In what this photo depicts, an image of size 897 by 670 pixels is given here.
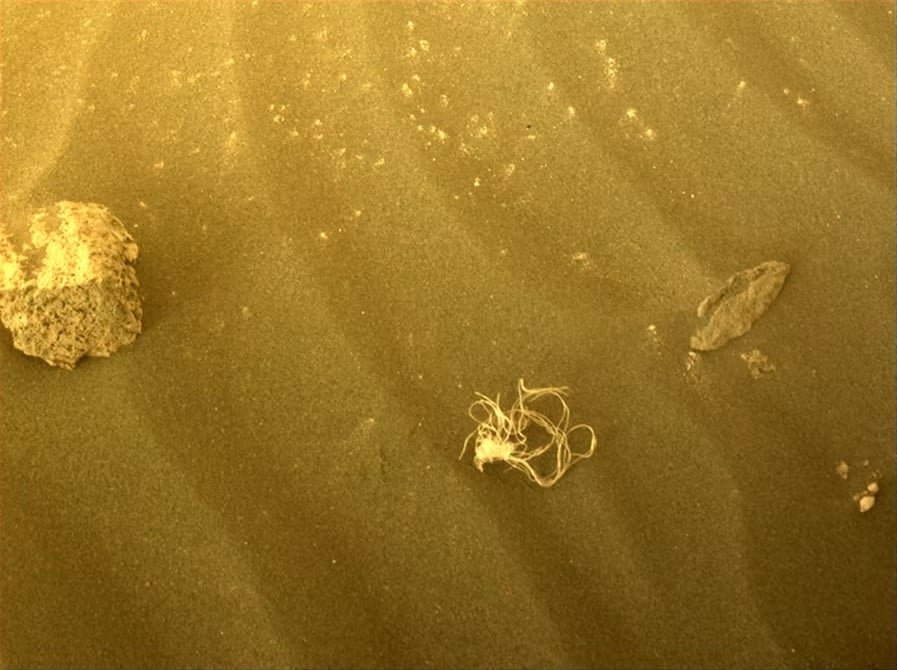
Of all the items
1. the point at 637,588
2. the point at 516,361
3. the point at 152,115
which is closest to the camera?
the point at 637,588

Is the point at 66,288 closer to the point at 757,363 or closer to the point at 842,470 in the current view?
the point at 757,363

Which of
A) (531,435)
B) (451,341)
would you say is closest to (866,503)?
(531,435)

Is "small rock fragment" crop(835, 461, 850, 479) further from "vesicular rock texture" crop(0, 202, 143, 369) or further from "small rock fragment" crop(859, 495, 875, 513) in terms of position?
"vesicular rock texture" crop(0, 202, 143, 369)

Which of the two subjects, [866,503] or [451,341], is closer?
[866,503]

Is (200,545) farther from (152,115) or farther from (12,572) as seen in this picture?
(152,115)

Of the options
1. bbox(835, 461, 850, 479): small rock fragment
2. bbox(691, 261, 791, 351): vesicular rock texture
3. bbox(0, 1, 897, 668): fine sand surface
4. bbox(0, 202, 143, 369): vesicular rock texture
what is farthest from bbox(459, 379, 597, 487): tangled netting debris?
bbox(0, 202, 143, 369): vesicular rock texture

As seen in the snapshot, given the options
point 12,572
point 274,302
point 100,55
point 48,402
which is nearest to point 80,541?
point 12,572

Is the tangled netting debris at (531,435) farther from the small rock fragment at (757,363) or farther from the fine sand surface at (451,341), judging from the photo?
the small rock fragment at (757,363)
